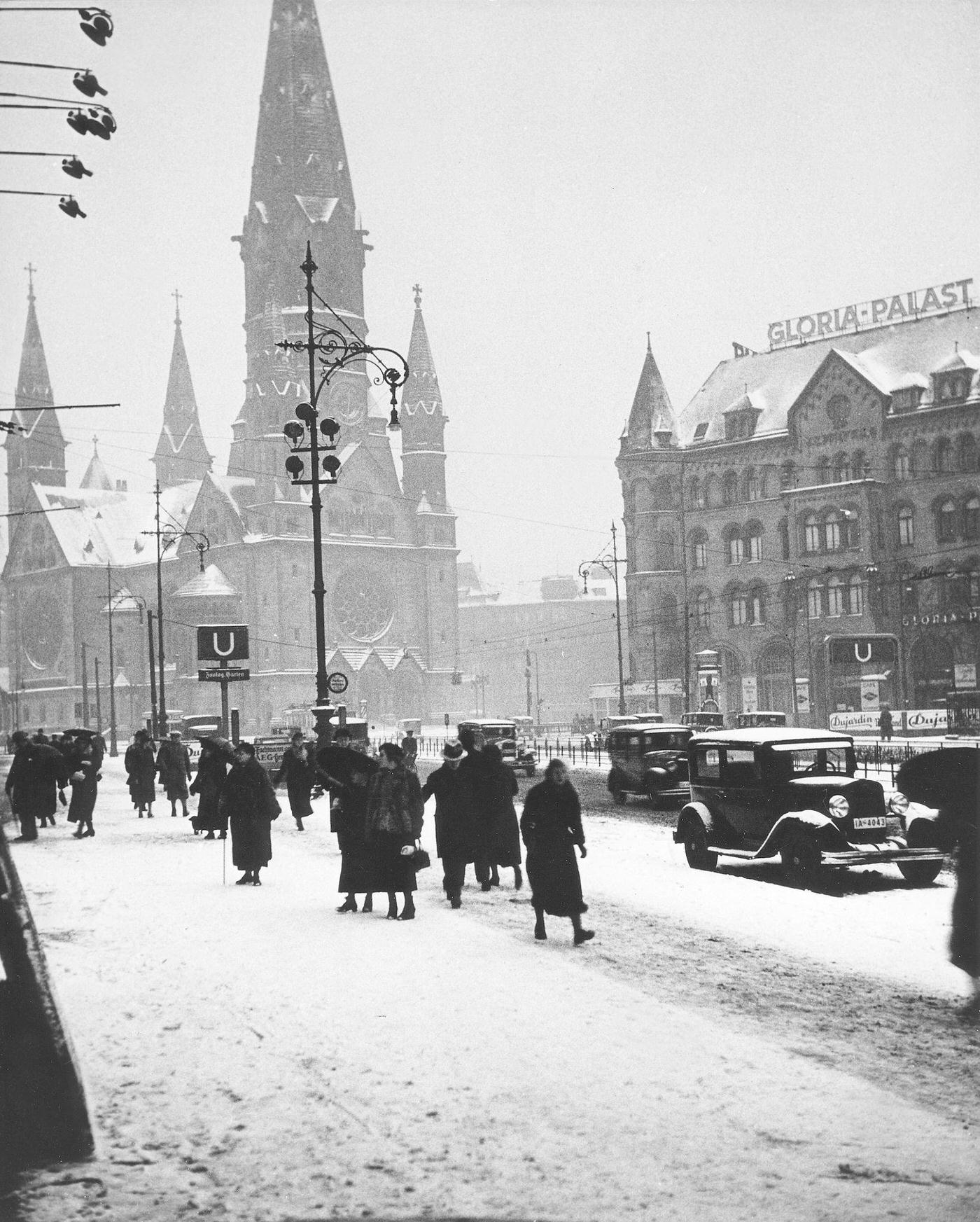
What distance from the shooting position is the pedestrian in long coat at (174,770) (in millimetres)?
25750

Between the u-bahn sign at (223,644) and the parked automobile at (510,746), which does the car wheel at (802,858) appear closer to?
the u-bahn sign at (223,644)

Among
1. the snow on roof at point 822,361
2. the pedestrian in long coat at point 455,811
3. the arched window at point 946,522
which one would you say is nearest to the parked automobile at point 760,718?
the arched window at point 946,522

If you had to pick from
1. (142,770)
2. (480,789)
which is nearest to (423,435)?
(142,770)

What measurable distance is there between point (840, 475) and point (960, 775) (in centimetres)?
5860

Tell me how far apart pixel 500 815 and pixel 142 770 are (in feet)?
42.6

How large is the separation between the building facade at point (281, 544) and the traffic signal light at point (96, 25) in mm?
71553

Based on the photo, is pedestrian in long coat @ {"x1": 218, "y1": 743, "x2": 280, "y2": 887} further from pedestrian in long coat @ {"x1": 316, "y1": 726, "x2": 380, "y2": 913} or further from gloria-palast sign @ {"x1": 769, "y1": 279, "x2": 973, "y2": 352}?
gloria-palast sign @ {"x1": 769, "y1": 279, "x2": 973, "y2": 352}

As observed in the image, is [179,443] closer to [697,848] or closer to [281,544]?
[281,544]

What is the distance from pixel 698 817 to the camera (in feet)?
56.1

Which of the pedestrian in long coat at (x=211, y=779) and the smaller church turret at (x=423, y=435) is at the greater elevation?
the smaller church turret at (x=423, y=435)

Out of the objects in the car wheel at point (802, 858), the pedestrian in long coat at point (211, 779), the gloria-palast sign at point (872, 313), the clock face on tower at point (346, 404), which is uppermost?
the clock face on tower at point (346, 404)

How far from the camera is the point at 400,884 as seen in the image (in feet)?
41.6

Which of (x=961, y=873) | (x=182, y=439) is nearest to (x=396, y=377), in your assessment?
(x=961, y=873)

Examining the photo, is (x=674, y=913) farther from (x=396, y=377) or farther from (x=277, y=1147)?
(x=396, y=377)
